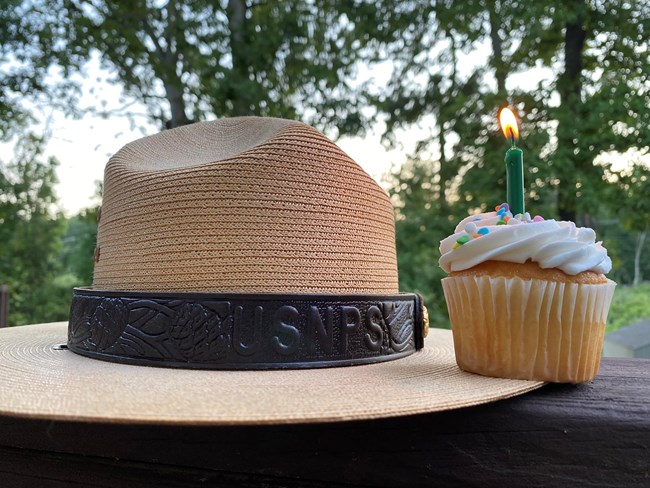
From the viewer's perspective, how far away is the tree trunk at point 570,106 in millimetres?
2871

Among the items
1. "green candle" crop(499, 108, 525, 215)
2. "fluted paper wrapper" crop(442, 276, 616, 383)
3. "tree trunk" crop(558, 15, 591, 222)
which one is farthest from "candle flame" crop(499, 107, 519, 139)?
"tree trunk" crop(558, 15, 591, 222)

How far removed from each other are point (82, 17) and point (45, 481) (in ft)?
13.2

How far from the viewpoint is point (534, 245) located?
714mm

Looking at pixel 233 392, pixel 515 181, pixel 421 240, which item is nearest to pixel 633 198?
pixel 421 240

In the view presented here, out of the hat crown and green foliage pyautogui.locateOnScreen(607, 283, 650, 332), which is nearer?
the hat crown

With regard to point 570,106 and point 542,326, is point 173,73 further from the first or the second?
point 542,326

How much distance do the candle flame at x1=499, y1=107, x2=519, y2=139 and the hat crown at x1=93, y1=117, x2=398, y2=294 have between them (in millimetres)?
269

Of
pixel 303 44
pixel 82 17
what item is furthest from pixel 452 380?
pixel 82 17

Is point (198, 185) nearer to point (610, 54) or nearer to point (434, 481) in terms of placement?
point (434, 481)

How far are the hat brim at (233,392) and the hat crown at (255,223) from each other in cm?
16

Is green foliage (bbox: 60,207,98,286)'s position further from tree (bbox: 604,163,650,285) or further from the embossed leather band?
tree (bbox: 604,163,650,285)

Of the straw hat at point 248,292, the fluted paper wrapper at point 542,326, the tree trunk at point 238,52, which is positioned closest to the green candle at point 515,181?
the fluted paper wrapper at point 542,326

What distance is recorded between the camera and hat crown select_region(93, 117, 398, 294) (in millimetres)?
885

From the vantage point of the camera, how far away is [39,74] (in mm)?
4336
